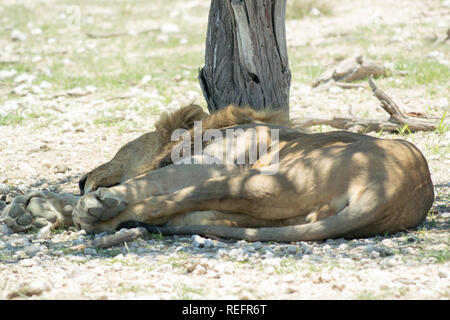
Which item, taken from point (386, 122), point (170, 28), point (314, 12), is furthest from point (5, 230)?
point (314, 12)

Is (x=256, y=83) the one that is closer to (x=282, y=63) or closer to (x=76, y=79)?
(x=282, y=63)

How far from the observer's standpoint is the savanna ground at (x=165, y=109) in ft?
10.8

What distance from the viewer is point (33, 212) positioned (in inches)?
179

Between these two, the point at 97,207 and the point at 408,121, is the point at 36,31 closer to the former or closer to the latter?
the point at 408,121

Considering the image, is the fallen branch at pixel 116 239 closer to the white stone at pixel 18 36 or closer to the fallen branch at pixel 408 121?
the fallen branch at pixel 408 121

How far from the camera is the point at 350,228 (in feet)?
12.7

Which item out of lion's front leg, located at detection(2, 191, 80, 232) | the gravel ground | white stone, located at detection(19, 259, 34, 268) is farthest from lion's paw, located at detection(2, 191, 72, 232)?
white stone, located at detection(19, 259, 34, 268)

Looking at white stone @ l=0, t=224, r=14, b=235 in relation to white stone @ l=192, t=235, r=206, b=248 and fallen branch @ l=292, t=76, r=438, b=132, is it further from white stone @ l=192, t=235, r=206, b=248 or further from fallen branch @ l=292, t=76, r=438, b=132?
fallen branch @ l=292, t=76, r=438, b=132

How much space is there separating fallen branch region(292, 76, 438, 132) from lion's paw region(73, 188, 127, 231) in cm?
268

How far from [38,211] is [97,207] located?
53 cm

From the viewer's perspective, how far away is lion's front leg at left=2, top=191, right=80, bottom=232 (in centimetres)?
448

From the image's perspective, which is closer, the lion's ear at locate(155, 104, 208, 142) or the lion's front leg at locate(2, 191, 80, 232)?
the lion's front leg at locate(2, 191, 80, 232)

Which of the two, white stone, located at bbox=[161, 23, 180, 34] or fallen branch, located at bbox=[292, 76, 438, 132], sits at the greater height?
white stone, located at bbox=[161, 23, 180, 34]
